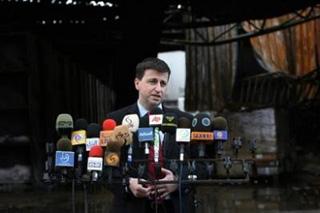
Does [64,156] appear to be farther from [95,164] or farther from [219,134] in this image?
[219,134]

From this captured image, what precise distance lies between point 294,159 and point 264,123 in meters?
1.69

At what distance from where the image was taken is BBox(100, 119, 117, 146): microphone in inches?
139

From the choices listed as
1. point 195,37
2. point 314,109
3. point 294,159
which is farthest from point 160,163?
point 195,37

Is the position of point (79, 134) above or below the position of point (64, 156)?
above

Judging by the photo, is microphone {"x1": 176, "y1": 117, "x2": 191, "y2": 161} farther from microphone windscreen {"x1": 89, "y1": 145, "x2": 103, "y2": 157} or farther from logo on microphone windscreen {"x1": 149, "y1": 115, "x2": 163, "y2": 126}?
microphone windscreen {"x1": 89, "y1": 145, "x2": 103, "y2": 157}

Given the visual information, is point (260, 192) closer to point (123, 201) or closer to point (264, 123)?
point (264, 123)

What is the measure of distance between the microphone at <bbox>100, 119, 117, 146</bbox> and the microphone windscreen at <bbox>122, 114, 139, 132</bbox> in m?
0.11

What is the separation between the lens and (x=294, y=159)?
49.1 feet

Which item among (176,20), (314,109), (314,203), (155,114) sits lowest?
(314,203)

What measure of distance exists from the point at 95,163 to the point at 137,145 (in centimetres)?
32

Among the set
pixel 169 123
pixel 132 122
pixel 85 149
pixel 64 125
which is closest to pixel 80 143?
pixel 85 149

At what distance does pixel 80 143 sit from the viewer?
3.69 meters

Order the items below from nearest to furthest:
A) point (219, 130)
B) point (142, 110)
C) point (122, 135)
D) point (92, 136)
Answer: point (122, 135) < point (219, 130) < point (92, 136) < point (142, 110)

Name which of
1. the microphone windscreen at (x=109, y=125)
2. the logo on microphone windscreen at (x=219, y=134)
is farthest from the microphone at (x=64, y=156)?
the logo on microphone windscreen at (x=219, y=134)
